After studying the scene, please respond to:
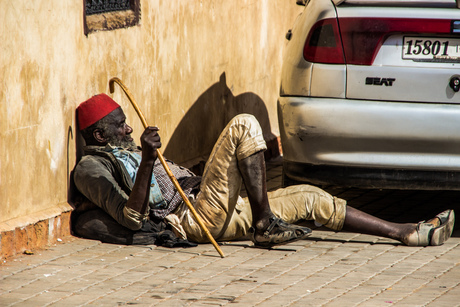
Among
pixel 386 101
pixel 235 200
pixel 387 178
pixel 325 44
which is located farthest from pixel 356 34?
pixel 235 200

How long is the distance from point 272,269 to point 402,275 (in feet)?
2.50

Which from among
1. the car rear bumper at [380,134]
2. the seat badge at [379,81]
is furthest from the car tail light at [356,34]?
the car rear bumper at [380,134]

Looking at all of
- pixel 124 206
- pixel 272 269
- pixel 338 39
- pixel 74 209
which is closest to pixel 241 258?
pixel 272 269

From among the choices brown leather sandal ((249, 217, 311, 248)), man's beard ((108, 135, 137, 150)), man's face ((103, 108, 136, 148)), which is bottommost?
brown leather sandal ((249, 217, 311, 248))

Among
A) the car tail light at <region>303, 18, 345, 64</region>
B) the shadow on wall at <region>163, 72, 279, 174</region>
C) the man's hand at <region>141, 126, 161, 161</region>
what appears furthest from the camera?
the shadow on wall at <region>163, 72, 279, 174</region>

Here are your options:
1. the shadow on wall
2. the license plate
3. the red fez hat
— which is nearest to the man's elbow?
the red fez hat

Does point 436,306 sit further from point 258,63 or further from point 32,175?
point 258,63

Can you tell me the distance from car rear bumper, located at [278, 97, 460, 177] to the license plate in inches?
12.3

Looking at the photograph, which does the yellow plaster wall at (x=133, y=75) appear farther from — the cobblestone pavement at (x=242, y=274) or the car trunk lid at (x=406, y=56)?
the car trunk lid at (x=406, y=56)

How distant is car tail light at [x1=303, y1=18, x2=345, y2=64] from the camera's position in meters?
5.73

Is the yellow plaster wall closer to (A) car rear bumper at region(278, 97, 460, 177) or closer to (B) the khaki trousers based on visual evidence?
(B) the khaki trousers

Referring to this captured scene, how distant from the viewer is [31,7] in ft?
17.5

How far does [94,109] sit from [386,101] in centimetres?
196

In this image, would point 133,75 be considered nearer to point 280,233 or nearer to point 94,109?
point 94,109
